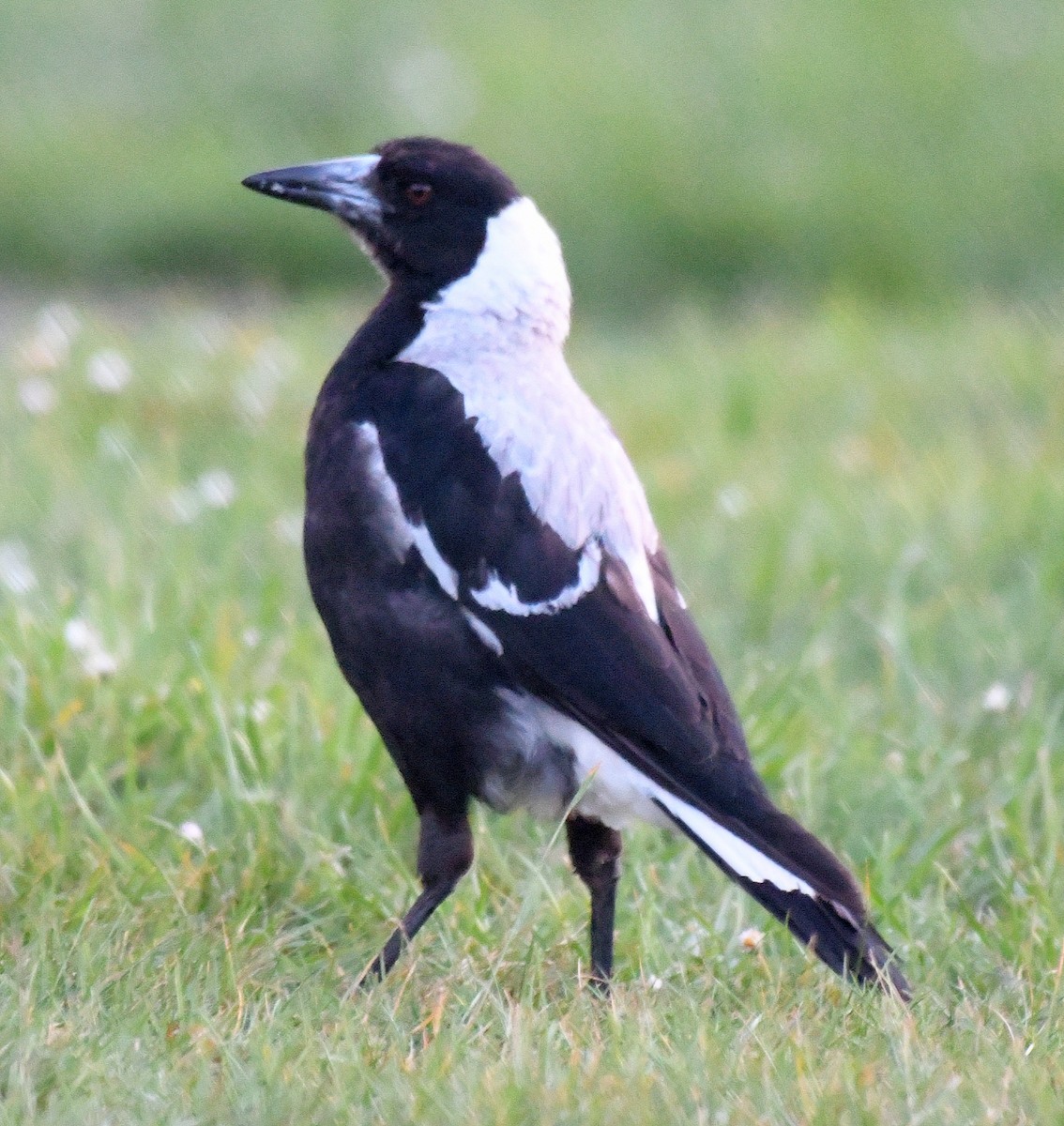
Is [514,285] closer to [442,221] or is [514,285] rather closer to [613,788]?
[442,221]

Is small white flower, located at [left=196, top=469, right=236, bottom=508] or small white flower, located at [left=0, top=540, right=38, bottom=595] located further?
small white flower, located at [left=196, top=469, right=236, bottom=508]

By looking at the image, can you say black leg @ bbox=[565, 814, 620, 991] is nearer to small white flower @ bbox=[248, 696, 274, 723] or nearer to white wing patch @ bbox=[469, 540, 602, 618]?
white wing patch @ bbox=[469, 540, 602, 618]

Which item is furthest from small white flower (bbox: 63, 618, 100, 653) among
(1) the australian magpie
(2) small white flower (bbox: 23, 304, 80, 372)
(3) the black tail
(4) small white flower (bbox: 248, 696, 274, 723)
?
(2) small white flower (bbox: 23, 304, 80, 372)

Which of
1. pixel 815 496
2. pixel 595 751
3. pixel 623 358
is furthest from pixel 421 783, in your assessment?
pixel 623 358

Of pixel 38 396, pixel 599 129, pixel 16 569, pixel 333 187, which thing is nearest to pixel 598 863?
pixel 333 187

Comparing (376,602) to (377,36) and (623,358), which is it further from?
(377,36)

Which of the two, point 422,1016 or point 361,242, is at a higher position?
point 361,242

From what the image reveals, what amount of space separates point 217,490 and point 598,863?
164cm

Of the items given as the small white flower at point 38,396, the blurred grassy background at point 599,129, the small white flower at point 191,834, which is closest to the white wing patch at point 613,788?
the small white flower at point 191,834

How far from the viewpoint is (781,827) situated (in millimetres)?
2363

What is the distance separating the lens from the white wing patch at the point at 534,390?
2482mm

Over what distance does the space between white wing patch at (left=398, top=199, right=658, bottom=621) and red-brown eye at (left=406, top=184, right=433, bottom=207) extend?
0.10 meters

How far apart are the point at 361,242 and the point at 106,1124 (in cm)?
140

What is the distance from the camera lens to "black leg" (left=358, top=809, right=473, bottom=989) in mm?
2506
